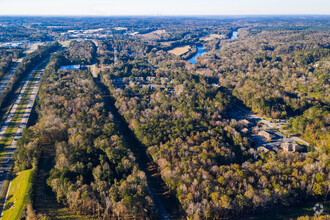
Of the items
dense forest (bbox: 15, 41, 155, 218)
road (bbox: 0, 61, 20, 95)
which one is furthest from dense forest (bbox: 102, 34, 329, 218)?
road (bbox: 0, 61, 20, 95)

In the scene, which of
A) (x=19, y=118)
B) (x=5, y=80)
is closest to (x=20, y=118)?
(x=19, y=118)

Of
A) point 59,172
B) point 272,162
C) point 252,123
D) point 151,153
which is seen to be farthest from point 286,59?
point 59,172

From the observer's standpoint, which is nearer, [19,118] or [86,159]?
[86,159]

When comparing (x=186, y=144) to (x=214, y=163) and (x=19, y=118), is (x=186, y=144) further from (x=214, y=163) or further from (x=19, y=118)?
(x=19, y=118)

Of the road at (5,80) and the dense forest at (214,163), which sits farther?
the road at (5,80)

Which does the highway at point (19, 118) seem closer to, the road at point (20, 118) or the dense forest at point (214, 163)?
the road at point (20, 118)

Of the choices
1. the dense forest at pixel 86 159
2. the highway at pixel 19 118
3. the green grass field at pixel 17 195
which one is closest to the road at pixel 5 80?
the highway at pixel 19 118

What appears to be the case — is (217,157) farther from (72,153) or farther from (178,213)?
(72,153)

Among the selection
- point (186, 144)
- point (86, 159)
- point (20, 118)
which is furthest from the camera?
point (20, 118)

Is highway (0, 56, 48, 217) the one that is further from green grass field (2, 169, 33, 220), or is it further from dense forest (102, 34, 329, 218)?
dense forest (102, 34, 329, 218)
